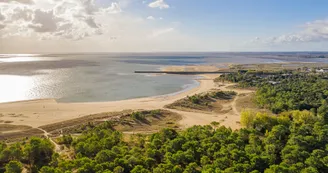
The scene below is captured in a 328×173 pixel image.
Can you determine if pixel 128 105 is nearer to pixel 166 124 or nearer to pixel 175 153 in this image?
pixel 166 124

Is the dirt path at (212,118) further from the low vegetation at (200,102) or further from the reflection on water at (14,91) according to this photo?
the reflection on water at (14,91)

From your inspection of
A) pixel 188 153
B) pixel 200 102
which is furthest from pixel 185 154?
pixel 200 102

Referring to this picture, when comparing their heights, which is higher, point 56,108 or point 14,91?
point 14,91

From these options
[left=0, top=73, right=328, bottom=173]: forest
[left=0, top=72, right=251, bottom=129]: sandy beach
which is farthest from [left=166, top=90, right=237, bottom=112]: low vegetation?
[left=0, top=73, right=328, bottom=173]: forest

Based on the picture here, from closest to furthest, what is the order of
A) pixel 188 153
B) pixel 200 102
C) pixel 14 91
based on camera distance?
pixel 188 153, pixel 200 102, pixel 14 91

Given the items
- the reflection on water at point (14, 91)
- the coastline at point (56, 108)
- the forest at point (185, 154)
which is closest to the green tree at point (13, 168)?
the forest at point (185, 154)

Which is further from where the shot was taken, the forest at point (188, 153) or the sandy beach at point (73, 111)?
the sandy beach at point (73, 111)

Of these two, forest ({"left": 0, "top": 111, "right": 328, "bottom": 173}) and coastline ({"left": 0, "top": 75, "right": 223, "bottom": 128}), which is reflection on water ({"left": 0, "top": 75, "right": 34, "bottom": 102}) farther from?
forest ({"left": 0, "top": 111, "right": 328, "bottom": 173})

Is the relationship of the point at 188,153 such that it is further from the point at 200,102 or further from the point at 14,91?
the point at 14,91
